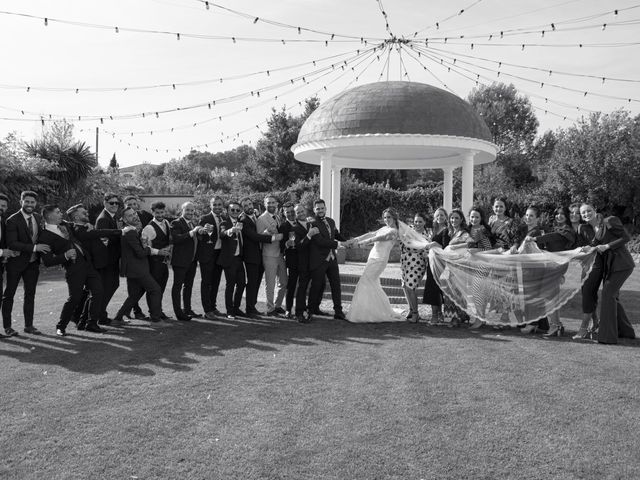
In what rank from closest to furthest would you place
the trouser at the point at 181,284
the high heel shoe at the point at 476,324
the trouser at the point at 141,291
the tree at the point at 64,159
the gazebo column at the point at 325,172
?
the trouser at the point at 141,291, the high heel shoe at the point at 476,324, the trouser at the point at 181,284, the gazebo column at the point at 325,172, the tree at the point at 64,159

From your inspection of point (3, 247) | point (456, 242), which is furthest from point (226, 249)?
point (456, 242)

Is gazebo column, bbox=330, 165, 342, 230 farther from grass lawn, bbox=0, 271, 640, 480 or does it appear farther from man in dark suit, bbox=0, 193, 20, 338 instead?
man in dark suit, bbox=0, 193, 20, 338

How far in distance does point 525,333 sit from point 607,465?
4.67 m

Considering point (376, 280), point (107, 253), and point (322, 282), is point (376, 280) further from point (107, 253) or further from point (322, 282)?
point (107, 253)

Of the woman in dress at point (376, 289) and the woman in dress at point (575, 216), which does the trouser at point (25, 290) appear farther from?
the woman in dress at point (575, 216)

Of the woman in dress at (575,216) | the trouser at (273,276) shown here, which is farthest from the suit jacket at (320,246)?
the woman in dress at (575,216)

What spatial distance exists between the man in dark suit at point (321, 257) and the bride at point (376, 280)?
40cm

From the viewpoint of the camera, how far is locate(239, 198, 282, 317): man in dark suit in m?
9.54

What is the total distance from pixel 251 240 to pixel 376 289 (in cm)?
228

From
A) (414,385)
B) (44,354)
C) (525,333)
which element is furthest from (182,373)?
(525,333)

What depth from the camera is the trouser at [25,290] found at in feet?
26.1

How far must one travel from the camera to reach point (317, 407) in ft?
16.9

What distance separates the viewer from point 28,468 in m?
3.88

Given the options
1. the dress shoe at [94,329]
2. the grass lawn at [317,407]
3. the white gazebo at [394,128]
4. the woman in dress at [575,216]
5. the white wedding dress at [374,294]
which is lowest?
the grass lawn at [317,407]
